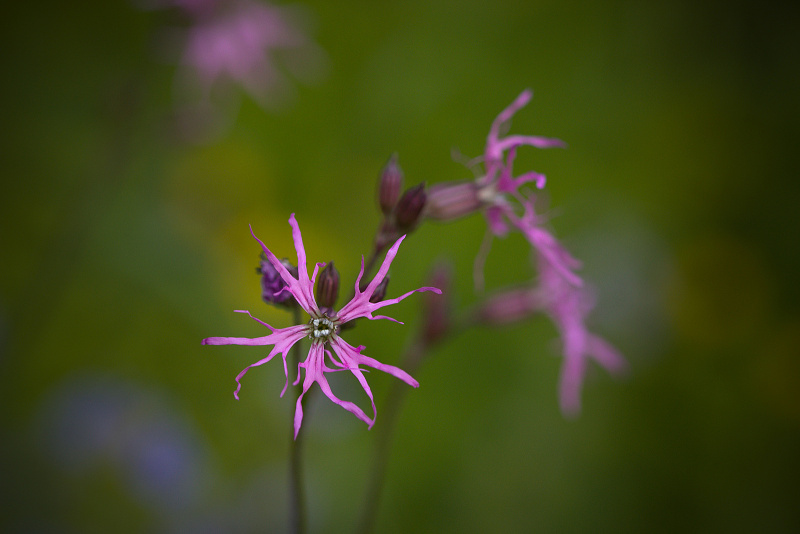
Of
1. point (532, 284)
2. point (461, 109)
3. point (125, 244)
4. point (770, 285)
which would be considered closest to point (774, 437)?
point (770, 285)

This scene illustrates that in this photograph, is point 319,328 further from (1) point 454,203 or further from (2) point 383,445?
(2) point 383,445

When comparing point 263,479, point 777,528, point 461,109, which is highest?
point 461,109

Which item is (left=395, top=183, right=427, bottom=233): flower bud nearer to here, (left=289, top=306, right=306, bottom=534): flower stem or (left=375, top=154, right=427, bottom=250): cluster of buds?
(left=375, top=154, right=427, bottom=250): cluster of buds

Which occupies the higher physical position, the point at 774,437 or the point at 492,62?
the point at 492,62

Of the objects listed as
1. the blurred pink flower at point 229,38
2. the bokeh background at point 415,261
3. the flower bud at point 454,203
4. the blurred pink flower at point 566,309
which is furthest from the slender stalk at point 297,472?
the blurred pink flower at point 229,38

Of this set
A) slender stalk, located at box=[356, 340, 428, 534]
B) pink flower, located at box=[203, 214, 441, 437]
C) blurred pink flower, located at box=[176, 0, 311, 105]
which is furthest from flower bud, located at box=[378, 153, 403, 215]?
blurred pink flower, located at box=[176, 0, 311, 105]

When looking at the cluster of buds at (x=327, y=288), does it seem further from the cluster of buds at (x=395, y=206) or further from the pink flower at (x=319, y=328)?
the cluster of buds at (x=395, y=206)

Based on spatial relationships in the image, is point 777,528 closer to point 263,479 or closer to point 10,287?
point 263,479
